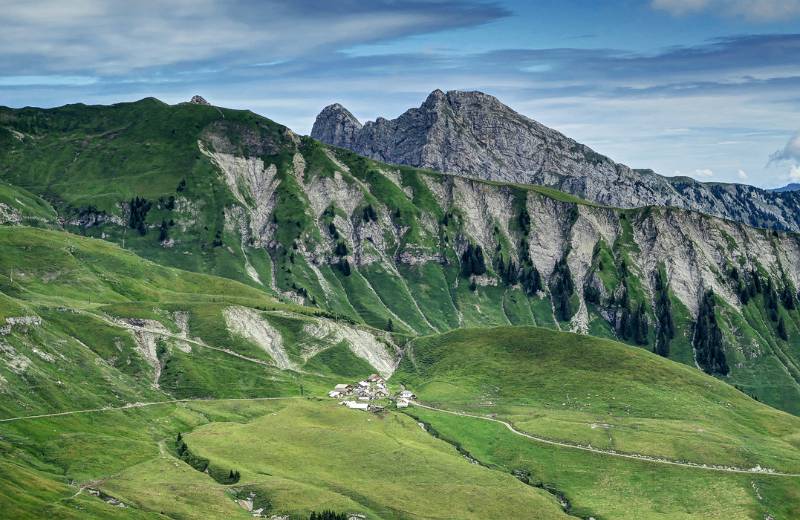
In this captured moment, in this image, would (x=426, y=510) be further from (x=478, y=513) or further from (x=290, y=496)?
(x=290, y=496)

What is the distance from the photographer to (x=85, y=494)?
7072 inches

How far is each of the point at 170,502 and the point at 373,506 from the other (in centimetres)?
4463

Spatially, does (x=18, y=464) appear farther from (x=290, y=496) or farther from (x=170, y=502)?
(x=290, y=496)

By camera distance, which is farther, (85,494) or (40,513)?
(85,494)

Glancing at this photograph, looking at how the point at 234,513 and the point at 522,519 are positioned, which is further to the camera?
the point at 522,519

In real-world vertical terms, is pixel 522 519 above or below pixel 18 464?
below

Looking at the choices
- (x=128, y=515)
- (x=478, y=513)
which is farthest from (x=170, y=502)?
(x=478, y=513)

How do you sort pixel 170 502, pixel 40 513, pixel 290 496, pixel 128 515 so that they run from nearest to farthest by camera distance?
pixel 40 513 → pixel 128 515 → pixel 170 502 → pixel 290 496

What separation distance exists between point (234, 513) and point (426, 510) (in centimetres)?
4300

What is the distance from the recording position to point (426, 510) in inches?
7766

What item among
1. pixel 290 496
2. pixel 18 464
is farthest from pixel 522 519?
pixel 18 464

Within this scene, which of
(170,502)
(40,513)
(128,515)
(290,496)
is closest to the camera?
(40,513)

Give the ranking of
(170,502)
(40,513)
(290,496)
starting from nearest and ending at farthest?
1. (40,513)
2. (170,502)
3. (290,496)

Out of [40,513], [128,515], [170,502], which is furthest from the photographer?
[170,502]
